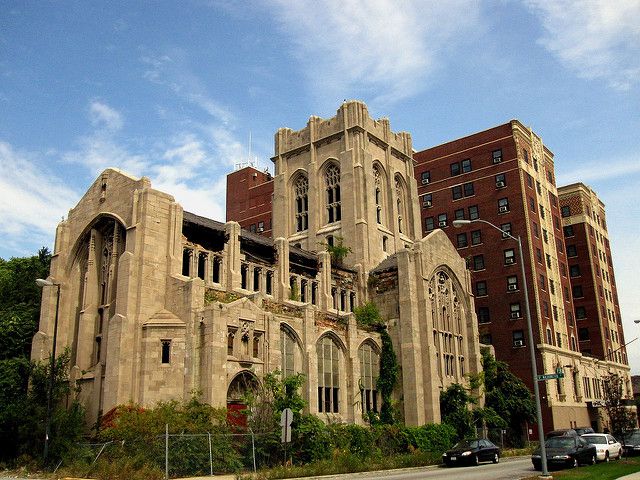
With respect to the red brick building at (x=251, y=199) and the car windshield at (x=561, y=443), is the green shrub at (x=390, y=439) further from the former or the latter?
the red brick building at (x=251, y=199)

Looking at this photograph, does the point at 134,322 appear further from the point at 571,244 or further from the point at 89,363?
the point at 571,244

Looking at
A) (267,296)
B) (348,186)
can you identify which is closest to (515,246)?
(348,186)

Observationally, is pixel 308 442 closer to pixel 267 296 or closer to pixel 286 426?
pixel 286 426

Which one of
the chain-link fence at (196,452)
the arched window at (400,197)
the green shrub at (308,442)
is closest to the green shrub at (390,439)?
the green shrub at (308,442)

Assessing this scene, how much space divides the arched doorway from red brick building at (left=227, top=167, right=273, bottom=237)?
52.0 metres

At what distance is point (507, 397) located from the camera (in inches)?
2165

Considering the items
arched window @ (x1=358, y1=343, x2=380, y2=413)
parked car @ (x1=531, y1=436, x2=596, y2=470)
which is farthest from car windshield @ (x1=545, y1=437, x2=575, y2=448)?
arched window @ (x1=358, y1=343, x2=380, y2=413)

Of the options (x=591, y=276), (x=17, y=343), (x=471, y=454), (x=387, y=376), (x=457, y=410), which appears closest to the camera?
(x=471, y=454)

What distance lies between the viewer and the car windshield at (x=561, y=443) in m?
32.1

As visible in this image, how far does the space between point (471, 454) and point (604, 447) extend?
7.40 m

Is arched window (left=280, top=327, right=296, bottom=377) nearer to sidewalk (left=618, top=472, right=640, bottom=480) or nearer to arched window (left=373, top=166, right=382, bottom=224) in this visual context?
sidewalk (left=618, top=472, right=640, bottom=480)

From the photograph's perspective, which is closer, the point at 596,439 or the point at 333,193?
the point at 596,439

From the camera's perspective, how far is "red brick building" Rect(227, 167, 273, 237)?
299 ft

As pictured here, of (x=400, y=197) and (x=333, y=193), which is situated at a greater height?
(x=400, y=197)
